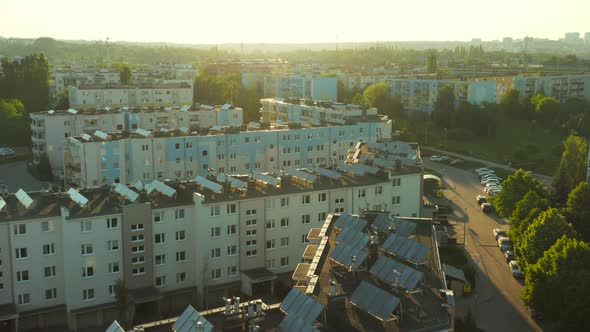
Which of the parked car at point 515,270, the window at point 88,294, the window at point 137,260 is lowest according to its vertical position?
the parked car at point 515,270

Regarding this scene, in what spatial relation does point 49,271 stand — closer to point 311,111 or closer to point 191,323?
point 191,323

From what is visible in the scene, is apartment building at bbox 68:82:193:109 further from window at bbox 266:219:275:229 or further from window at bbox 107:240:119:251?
window at bbox 107:240:119:251

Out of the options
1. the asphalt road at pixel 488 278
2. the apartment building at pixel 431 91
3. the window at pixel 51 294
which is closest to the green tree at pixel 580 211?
the asphalt road at pixel 488 278

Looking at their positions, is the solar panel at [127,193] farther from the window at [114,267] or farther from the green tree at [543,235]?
the green tree at [543,235]

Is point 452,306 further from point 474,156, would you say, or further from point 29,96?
point 29,96

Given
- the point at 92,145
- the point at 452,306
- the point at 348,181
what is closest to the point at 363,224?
the point at 452,306
